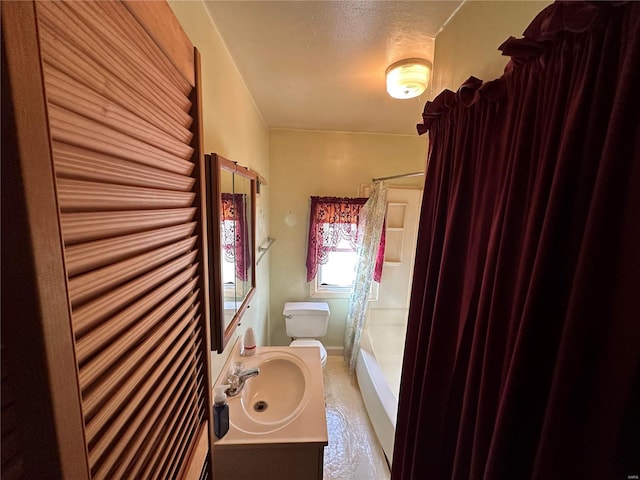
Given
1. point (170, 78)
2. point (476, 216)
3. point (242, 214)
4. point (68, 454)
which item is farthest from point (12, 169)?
point (242, 214)

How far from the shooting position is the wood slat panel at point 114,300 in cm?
36

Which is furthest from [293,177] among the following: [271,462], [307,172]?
[271,462]

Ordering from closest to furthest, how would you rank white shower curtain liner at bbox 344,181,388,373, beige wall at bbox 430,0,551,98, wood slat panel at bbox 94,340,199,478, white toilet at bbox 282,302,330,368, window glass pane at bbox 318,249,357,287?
wood slat panel at bbox 94,340,199,478 < beige wall at bbox 430,0,551,98 < white shower curtain liner at bbox 344,181,388,373 < white toilet at bbox 282,302,330,368 < window glass pane at bbox 318,249,357,287

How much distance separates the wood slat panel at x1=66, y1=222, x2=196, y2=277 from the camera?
358 millimetres

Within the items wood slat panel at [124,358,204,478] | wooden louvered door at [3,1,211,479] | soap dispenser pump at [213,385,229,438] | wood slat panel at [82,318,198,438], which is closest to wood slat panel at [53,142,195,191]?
wooden louvered door at [3,1,211,479]

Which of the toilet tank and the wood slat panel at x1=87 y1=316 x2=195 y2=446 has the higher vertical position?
the wood slat panel at x1=87 y1=316 x2=195 y2=446

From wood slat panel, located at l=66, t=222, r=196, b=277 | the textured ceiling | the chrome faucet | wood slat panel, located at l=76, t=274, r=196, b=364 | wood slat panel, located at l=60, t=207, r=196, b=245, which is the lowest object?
the chrome faucet

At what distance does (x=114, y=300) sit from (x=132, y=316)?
0.06 metres

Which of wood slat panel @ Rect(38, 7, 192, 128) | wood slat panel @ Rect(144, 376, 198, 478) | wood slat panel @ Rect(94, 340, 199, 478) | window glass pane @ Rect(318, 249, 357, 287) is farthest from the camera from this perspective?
window glass pane @ Rect(318, 249, 357, 287)

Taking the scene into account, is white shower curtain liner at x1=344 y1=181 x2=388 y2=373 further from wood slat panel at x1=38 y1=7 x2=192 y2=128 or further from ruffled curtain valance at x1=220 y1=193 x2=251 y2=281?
wood slat panel at x1=38 y1=7 x2=192 y2=128

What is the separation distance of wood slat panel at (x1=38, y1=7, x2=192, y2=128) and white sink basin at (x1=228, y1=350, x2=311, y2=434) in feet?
4.44

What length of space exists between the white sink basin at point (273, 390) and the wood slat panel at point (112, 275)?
1062 millimetres

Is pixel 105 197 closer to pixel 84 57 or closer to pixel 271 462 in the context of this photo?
pixel 84 57

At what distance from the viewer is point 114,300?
0.43 metres
